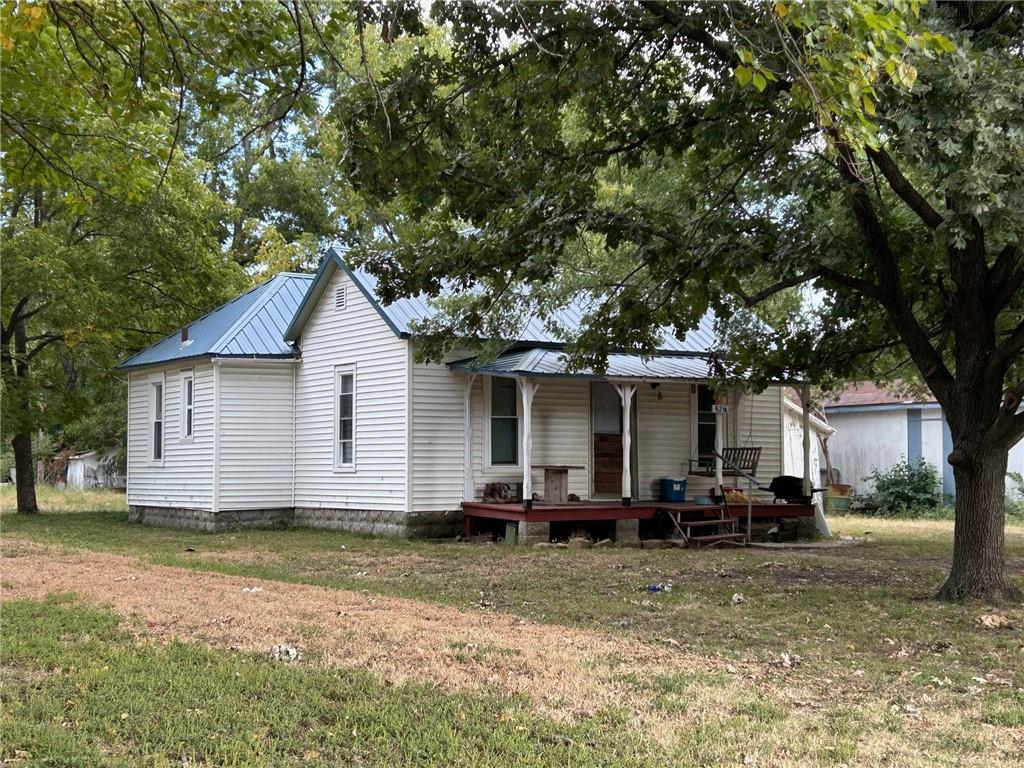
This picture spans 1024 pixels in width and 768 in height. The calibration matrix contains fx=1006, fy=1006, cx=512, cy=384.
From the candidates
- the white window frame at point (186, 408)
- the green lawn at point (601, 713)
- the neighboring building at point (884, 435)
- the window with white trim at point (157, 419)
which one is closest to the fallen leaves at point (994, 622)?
the green lawn at point (601, 713)

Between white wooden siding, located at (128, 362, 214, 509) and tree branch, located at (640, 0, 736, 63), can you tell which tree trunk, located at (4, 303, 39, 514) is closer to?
white wooden siding, located at (128, 362, 214, 509)

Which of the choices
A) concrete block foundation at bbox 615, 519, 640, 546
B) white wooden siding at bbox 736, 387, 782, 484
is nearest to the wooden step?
concrete block foundation at bbox 615, 519, 640, 546

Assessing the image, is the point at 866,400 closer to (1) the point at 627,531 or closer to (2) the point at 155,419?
(1) the point at 627,531

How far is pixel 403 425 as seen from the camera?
17.5m

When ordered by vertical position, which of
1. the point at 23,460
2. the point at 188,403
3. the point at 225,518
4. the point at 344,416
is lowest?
the point at 225,518

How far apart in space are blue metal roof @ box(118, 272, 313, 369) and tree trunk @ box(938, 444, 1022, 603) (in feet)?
44.0

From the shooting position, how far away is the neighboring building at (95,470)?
37.5m

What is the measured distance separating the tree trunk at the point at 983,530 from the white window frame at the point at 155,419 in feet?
53.7

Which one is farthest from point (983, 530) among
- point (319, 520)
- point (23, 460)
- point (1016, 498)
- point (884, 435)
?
point (23, 460)

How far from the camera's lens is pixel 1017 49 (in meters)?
9.30

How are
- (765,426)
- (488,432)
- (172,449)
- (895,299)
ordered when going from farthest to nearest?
(172,449) < (765,426) < (488,432) < (895,299)

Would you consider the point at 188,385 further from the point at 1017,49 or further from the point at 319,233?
the point at 319,233

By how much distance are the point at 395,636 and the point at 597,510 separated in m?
9.42

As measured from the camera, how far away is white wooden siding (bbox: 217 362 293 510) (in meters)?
19.6
